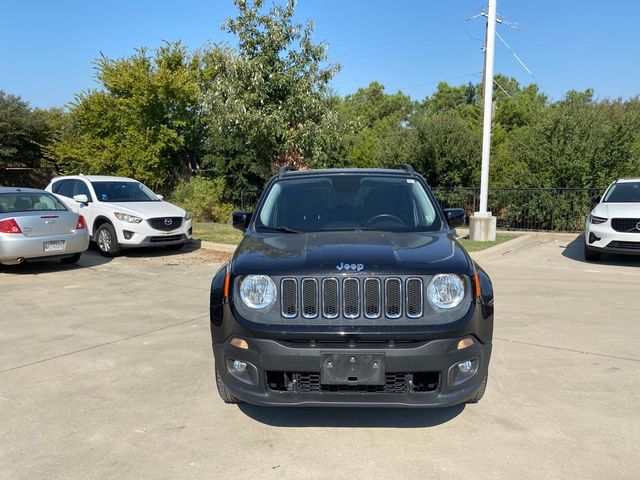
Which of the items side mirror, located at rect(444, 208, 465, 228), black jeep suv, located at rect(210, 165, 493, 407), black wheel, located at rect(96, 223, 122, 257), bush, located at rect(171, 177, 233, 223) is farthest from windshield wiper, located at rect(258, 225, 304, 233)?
bush, located at rect(171, 177, 233, 223)

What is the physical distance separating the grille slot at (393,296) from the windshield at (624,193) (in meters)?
9.43

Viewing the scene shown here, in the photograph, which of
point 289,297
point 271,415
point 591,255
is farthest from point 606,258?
point 289,297

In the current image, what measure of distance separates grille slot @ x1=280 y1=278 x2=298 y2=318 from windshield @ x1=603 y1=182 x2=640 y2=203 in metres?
9.83

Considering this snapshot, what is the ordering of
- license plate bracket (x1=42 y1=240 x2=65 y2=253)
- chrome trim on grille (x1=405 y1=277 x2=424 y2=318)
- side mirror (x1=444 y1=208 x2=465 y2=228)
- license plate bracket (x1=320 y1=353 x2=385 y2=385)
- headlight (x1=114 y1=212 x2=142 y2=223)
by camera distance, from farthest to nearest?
headlight (x1=114 y1=212 x2=142 y2=223) < license plate bracket (x1=42 y1=240 x2=65 y2=253) < side mirror (x1=444 y1=208 x2=465 y2=228) < chrome trim on grille (x1=405 y1=277 x2=424 y2=318) < license plate bracket (x1=320 y1=353 x2=385 y2=385)

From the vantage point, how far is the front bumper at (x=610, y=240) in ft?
31.8

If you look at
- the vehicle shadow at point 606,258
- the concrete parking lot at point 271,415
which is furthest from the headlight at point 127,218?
the vehicle shadow at point 606,258

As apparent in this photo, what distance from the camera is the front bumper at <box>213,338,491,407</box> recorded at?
120 inches

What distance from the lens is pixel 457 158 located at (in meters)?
19.1

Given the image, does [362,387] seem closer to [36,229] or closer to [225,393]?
[225,393]

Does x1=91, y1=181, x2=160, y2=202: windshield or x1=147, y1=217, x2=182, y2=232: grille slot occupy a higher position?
x1=91, y1=181, x2=160, y2=202: windshield

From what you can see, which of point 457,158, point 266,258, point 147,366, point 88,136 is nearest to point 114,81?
point 88,136

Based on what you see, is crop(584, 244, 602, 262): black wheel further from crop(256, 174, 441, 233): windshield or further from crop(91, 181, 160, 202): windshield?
crop(91, 181, 160, 202): windshield

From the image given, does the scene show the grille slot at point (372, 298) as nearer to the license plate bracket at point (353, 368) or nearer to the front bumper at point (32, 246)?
the license plate bracket at point (353, 368)

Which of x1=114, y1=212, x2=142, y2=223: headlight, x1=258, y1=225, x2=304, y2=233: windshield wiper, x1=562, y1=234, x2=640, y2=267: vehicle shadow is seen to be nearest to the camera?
x1=258, y1=225, x2=304, y2=233: windshield wiper
